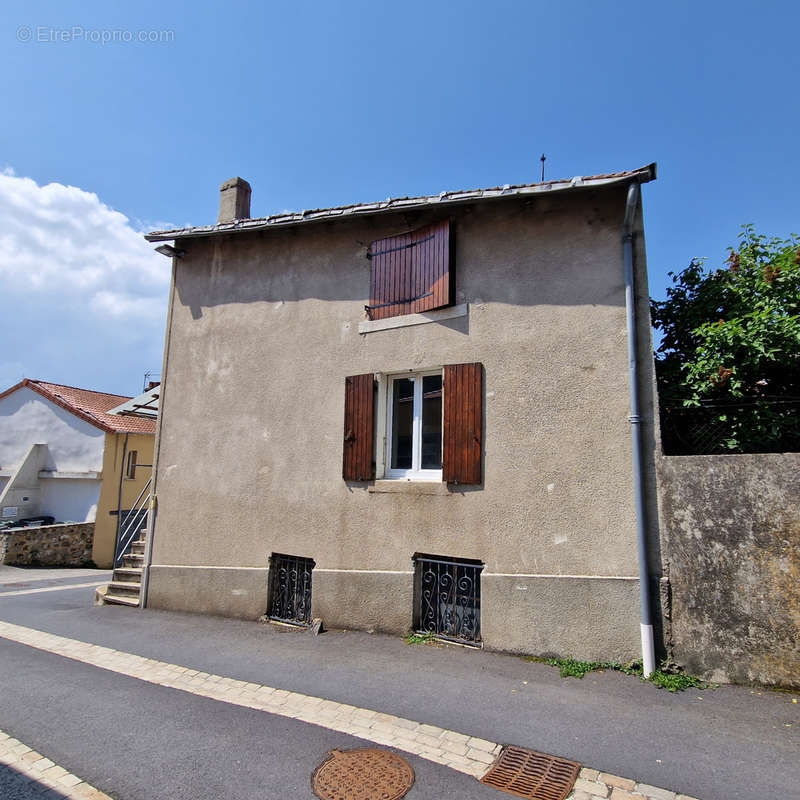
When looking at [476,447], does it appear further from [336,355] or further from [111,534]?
[111,534]

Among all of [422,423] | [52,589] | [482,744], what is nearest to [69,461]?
[52,589]

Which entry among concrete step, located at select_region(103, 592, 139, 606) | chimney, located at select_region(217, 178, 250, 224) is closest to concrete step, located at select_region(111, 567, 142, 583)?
concrete step, located at select_region(103, 592, 139, 606)

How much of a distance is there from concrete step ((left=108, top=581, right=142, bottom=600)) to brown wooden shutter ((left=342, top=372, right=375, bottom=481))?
4.57 m

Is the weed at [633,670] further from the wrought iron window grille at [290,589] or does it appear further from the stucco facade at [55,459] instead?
the stucco facade at [55,459]

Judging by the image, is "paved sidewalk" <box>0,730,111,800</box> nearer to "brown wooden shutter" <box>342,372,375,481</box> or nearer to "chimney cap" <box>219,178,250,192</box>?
"brown wooden shutter" <box>342,372,375,481</box>

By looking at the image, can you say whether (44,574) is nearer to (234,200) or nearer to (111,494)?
(111,494)

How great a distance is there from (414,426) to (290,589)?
9.65 ft

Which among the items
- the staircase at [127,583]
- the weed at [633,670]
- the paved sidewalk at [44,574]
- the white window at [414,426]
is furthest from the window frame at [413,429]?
the paved sidewalk at [44,574]

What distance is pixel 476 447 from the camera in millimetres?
6262

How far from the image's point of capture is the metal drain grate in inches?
134

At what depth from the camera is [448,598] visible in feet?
20.9

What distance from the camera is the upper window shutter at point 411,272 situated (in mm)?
6852

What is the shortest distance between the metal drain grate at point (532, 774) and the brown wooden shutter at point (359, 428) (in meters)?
3.68

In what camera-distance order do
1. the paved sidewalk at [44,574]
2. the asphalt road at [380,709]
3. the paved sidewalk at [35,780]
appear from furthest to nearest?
the paved sidewalk at [44,574], the asphalt road at [380,709], the paved sidewalk at [35,780]
